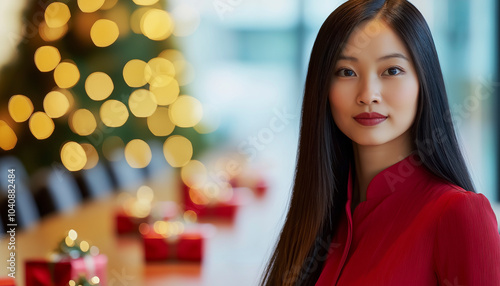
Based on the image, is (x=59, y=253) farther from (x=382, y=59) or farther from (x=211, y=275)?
(x=382, y=59)

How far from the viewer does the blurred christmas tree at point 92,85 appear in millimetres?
4242

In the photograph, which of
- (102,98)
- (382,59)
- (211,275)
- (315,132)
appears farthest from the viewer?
(102,98)

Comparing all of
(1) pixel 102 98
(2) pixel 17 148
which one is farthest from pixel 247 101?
(2) pixel 17 148

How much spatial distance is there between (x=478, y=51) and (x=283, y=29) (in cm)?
236

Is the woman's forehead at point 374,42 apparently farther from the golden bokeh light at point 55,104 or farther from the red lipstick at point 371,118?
the golden bokeh light at point 55,104

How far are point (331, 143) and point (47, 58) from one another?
139 inches

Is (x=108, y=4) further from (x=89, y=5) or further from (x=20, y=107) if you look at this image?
(x=20, y=107)

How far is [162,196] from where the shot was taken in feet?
12.4

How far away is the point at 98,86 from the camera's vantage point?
4.71 metres

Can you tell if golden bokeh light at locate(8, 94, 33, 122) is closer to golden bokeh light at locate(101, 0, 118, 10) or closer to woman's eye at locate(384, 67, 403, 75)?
golden bokeh light at locate(101, 0, 118, 10)

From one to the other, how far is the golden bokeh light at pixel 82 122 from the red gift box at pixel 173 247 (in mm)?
2500

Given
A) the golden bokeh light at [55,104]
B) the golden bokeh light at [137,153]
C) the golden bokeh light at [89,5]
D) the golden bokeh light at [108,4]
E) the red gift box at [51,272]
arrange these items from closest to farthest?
the red gift box at [51,272] < the golden bokeh light at [55,104] < the golden bokeh light at [89,5] < the golden bokeh light at [108,4] < the golden bokeh light at [137,153]

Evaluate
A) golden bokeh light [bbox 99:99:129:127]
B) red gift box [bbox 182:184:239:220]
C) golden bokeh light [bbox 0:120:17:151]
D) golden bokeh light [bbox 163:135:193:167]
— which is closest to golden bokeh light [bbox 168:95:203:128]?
golden bokeh light [bbox 163:135:193:167]

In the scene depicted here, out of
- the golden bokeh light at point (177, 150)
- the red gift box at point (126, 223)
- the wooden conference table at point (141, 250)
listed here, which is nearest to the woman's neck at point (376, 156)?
the wooden conference table at point (141, 250)
